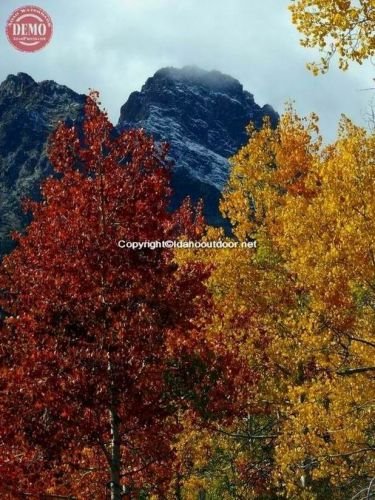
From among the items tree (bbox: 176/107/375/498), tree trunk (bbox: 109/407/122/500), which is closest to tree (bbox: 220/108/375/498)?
tree (bbox: 176/107/375/498)

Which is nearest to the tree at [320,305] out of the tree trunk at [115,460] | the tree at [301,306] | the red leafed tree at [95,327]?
the tree at [301,306]

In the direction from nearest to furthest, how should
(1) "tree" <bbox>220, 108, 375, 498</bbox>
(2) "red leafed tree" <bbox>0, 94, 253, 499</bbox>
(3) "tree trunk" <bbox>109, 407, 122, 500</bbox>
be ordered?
(2) "red leafed tree" <bbox>0, 94, 253, 499</bbox>
(3) "tree trunk" <bbox>109, 407, 122, 500</bbox>
(1) "tree" <bbox>220, 108, 375, 498</bbox>

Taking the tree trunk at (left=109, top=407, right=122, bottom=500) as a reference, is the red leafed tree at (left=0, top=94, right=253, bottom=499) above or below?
above

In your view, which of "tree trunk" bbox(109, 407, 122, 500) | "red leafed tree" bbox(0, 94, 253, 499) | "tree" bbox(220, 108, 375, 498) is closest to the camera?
"red leafed tree" bbox(0, 94, 253, 499)

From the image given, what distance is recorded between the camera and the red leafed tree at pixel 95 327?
9.57 meters

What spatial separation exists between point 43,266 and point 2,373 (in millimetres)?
1894

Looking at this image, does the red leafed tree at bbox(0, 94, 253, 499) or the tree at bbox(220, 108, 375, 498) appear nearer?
the red leafed tree at bbox(0, 94, 253, 499)

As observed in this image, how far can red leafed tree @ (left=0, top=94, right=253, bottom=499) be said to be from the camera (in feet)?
31.4

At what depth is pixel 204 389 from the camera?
446 inches

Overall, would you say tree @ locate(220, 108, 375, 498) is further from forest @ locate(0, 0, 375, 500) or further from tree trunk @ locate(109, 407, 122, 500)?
tree trunk @ locate(109, 407, 122, 500)

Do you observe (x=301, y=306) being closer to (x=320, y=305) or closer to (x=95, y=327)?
(x=320, y=305)

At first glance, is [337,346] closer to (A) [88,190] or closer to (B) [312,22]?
(A) [88,190]

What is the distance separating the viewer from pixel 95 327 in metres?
10.1

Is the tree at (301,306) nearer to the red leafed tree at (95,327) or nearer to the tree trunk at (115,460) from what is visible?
the red leafed tree at (95,327)
